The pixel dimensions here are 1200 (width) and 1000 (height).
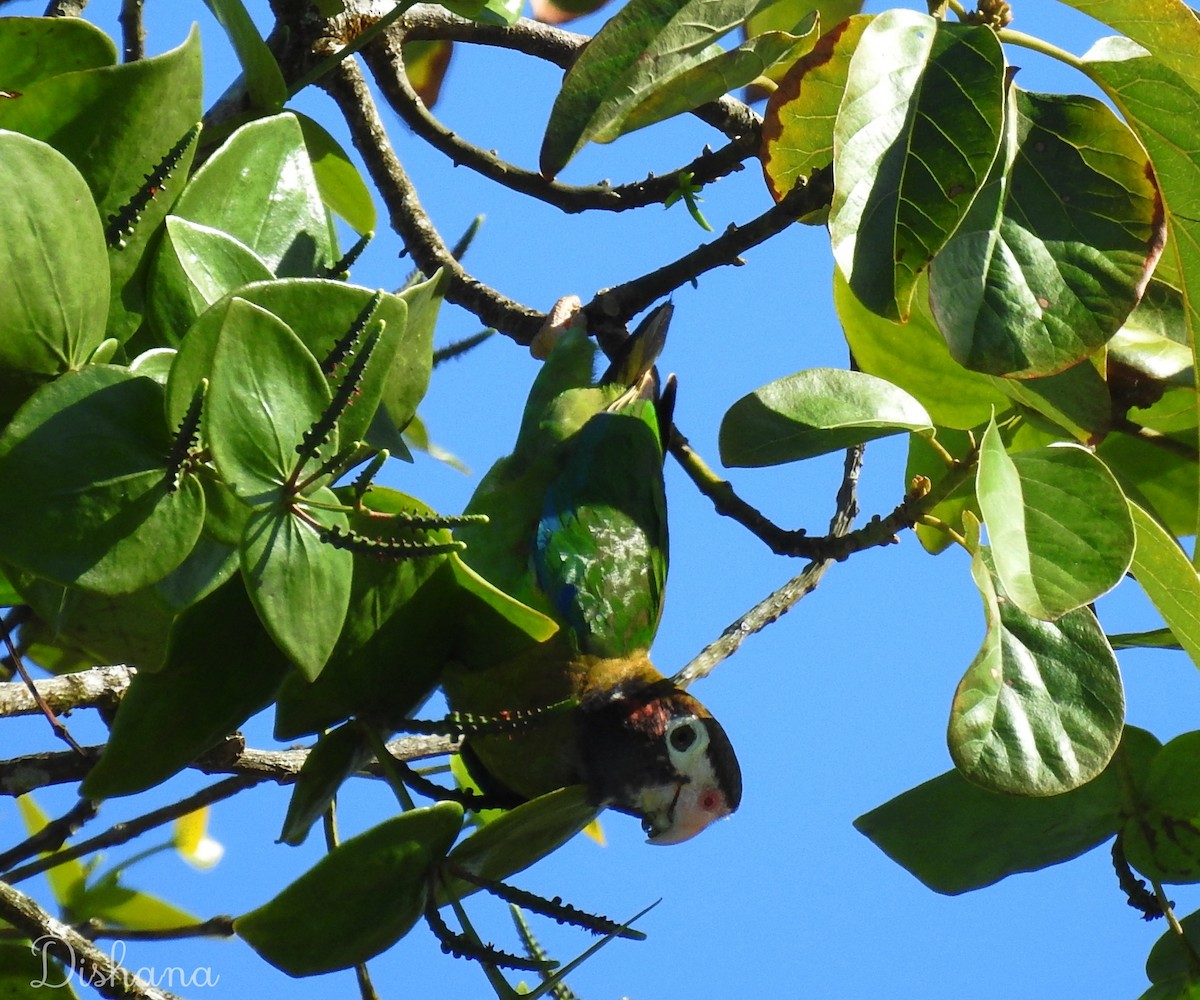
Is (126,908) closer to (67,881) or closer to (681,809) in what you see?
(67,881)

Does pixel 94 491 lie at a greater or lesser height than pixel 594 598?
lesser

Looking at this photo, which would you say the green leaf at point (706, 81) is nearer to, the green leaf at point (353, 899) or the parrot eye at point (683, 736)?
the green leaf at point (353, 899)

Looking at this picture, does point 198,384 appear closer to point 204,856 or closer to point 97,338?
point 97,338

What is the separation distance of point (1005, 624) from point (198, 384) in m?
0.45

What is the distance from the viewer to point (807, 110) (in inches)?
28.0

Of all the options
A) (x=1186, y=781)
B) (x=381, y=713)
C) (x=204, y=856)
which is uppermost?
(x=204, y=856)

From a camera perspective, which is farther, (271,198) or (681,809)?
(681,809)

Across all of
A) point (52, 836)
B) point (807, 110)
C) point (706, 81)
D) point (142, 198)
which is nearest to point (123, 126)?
point (142, 198)

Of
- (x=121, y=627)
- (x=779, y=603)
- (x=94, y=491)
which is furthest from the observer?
(x=779, y=603)

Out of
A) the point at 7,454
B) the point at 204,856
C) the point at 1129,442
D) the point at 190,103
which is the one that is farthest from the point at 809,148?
the point at 204,856

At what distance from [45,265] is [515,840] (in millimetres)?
297

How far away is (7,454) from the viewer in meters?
0.37

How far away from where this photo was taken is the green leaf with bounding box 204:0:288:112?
60 centimetres

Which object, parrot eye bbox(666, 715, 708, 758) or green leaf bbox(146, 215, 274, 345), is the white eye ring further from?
green leaf bbox(146, 215, 274, 345)
